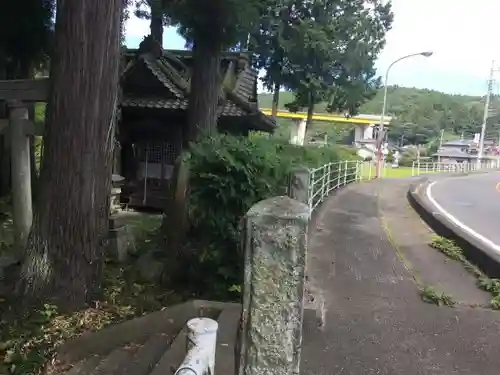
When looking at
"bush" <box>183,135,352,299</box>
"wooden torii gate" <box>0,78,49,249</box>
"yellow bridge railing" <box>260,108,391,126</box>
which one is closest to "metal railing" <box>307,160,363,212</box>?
"bush" <box>183,135,352,299</box>

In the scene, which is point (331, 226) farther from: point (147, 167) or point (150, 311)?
point (147, 167)

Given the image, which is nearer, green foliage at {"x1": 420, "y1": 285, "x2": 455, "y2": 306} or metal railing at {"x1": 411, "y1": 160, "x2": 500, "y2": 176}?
green foliage at {"x1": 420, "y1": 285, "x2": 455, "y2": 306}

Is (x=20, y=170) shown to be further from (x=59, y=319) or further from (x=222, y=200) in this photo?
(x=222, y=200)

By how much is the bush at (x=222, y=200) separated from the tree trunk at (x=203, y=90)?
405cm

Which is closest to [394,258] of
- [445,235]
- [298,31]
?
[445,235]

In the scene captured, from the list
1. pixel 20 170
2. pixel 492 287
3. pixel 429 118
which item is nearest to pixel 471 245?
pixel 492 287

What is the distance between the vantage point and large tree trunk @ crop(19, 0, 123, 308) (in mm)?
4727

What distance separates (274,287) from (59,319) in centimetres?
353

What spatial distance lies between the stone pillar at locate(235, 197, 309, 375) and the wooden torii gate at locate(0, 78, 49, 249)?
4.18 metres

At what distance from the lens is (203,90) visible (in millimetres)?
8969

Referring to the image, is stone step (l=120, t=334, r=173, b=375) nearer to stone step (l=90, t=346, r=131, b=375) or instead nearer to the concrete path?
stone step (l=90, t=346, r=131, b=375)

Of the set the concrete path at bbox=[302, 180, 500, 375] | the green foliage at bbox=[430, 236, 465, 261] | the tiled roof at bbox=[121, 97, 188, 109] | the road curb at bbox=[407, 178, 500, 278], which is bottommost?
the concrete path at bbox=[302, 180, 500, 375]

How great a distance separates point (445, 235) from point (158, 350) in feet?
19.5

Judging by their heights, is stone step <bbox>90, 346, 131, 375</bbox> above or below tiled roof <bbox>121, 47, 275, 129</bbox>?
below
